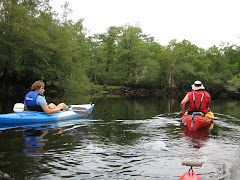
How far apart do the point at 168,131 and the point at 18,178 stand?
457 centimetres

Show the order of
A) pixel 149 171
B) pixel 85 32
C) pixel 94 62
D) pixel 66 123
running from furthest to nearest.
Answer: pixel 94 62 < pixel 85 32 < pixel 66 123 < pixel 149 171

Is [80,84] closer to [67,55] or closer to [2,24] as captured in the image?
[67,55]

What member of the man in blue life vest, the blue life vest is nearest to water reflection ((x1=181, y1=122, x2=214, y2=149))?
the man in blue life vest

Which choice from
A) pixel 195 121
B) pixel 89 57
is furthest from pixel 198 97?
pixel 89 57

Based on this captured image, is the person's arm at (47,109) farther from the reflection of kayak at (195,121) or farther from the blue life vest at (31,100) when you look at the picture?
the reflection of kayak at (195,121)

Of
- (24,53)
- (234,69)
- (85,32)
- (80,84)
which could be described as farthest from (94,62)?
(234,69)

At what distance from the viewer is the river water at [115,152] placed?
360 cm

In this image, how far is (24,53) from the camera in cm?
2455

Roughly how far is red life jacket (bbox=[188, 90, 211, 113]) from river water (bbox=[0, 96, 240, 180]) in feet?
2.56

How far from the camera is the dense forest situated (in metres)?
23.5

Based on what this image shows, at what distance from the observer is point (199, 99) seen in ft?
24.7

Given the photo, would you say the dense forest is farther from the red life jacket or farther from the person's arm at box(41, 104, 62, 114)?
the red life jacket

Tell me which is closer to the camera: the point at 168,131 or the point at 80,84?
the point at 168,131

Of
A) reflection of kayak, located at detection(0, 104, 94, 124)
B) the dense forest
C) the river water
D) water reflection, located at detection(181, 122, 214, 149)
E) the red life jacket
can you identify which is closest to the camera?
the river water
